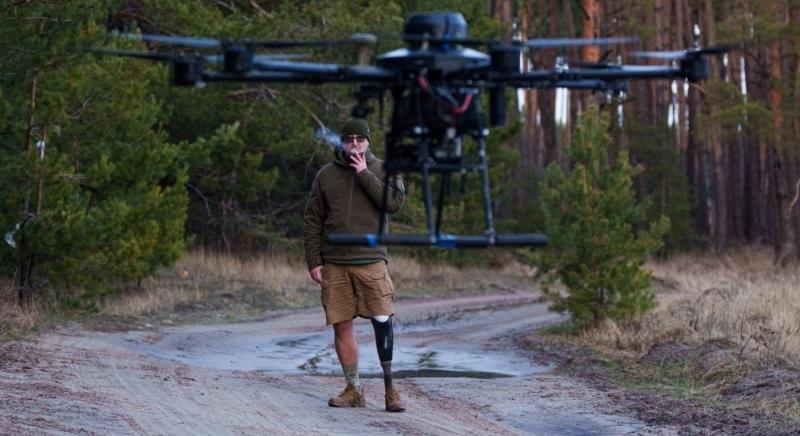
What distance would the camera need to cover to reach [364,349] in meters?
16.7

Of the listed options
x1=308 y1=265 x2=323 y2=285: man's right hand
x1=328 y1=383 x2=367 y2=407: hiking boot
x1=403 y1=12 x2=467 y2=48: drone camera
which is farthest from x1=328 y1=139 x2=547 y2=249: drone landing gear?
x1=328 y1=383 x2=367 y2=407: hiking boot

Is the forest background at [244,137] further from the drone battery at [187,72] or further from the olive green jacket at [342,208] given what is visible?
the drone battery at [187,72]

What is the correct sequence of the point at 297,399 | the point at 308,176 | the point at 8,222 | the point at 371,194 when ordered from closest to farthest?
1. the point at 371,194
2. the point at 297,399
3. the point at 8,222
4. the point at 308,176

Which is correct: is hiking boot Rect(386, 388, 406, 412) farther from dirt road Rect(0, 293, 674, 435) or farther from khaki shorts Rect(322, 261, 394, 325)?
khaki shorts Rect(322, 261, 394, 325)

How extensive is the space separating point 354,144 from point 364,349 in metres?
7.25

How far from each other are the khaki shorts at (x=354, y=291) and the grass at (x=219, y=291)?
5.53m

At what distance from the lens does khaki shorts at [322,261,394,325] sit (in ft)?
33.1

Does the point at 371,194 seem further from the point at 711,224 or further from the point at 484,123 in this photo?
the point at 711,224

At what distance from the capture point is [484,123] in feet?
24.4

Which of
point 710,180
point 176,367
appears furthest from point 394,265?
point 710,180

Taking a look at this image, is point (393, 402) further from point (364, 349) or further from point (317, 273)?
point (364, 349)

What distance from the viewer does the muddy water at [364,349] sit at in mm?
14336

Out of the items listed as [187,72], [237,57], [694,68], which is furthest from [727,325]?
[187,72]

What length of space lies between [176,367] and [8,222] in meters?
5.92
